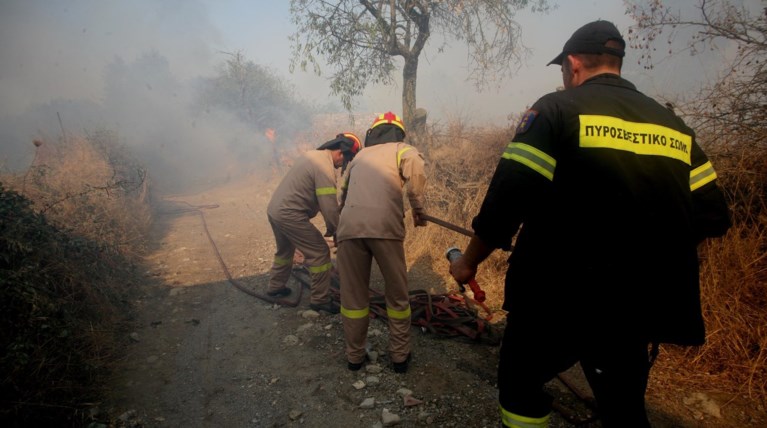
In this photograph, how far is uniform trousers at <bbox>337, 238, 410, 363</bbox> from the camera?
2871 mm

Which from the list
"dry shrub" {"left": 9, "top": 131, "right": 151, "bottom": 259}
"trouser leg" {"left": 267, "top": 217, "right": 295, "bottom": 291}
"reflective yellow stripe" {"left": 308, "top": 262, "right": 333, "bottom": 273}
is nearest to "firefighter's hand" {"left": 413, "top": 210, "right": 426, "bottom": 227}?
"reflective yellow stripe" {"left": 308, "top": 262, "right": 333, "bottom": 273}

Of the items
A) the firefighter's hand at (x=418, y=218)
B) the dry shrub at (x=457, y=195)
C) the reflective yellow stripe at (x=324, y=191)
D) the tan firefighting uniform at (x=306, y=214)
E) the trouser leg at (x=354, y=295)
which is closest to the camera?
the trouser leg at (x=354, y=295)

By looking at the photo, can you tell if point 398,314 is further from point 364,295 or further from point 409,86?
point 409,86

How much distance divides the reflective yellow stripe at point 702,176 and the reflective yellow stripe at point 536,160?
689 mm

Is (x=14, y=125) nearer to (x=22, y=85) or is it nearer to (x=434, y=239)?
Answer: (x=22, y=85)

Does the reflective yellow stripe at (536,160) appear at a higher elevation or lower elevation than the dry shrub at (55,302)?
higher

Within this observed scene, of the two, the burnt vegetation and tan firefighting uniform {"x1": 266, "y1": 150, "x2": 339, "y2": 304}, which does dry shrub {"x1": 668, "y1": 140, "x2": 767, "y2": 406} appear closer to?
the burnt vegetation

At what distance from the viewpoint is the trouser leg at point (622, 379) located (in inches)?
54.7

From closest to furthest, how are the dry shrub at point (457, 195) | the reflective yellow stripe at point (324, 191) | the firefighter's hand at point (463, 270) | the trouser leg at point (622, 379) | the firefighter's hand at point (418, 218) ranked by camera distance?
the trouser leg at point (622, 379), the firefighter's hand at point (463, 270), the firefighter's hand at point (418, 218), the reflective yellow stripe at point (324, 191), the dry shrub at point (457, 195)

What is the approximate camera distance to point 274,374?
3008 mm

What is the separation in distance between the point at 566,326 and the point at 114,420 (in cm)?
303

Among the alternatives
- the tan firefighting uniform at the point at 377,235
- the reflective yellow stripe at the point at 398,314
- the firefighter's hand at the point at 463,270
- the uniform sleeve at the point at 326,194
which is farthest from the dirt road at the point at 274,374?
the firefighter's hand at the point at 463,270

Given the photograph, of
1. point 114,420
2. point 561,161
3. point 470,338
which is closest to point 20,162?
point 114,420

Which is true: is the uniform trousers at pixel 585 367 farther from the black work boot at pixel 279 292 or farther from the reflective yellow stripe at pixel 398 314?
the black work boot at pixel 279 292
